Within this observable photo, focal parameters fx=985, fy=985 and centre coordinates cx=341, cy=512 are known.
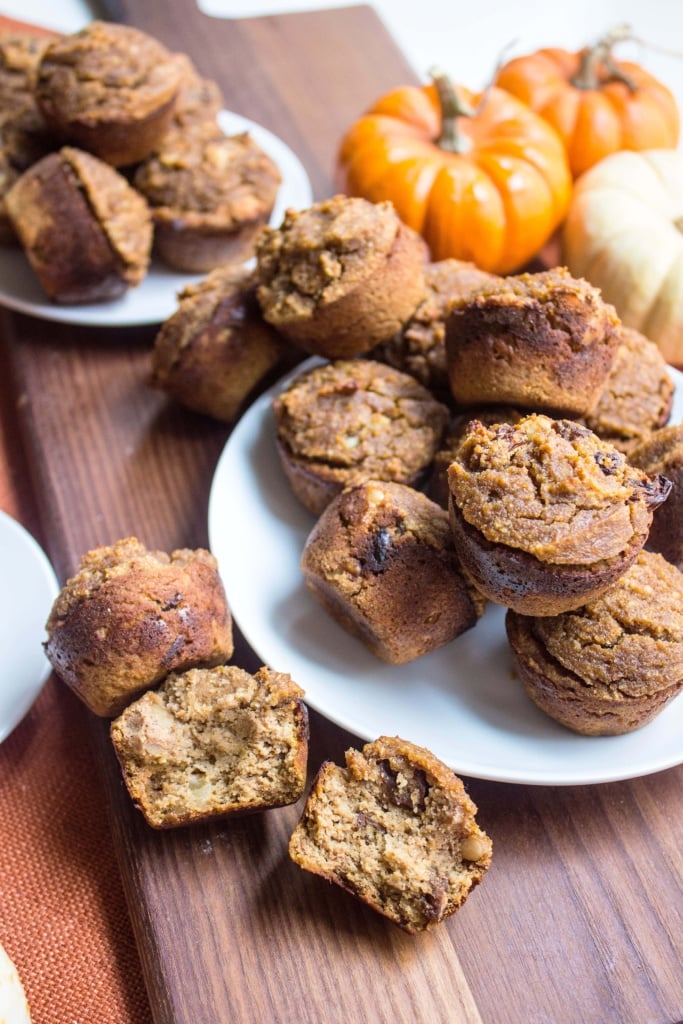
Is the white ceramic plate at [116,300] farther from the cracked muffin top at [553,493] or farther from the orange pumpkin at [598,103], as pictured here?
the cracked muffin top at [553,493]

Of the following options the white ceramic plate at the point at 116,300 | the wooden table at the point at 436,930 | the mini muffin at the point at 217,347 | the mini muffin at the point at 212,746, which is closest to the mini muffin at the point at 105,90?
the white ceramic plate at the point at 116,300

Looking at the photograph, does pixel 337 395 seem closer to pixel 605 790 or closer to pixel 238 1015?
pixel 605 790

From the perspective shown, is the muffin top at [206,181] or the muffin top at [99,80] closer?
the muffin top at [99,80]

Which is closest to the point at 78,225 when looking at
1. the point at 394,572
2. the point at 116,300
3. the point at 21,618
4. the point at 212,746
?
the point at 116,300

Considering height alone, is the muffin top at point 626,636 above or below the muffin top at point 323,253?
below

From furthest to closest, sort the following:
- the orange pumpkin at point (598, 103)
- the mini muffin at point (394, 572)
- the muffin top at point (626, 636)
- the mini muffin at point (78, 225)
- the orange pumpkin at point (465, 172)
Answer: the orange pumpkin at point (598, 103)
the orange pumpkin at point (465, 172)
the mini muffin at point (78, 225)
the mini muffin at point (394, 572)
the muffin top at point (626, 636)

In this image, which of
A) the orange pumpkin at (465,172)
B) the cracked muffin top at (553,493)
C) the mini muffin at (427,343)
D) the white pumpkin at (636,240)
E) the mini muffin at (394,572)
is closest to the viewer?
the cracked muffin top at (553,493)

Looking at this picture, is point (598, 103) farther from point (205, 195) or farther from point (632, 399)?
point (632, 399)

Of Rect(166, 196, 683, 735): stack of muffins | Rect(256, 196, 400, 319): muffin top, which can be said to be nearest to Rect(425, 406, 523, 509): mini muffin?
Rect(166, 196, 683, 735): stack of muffins
